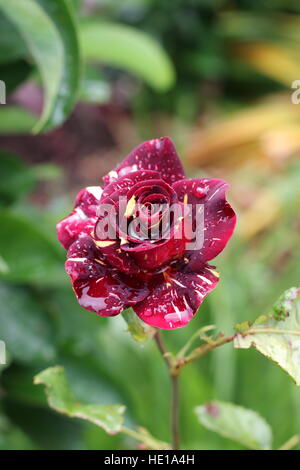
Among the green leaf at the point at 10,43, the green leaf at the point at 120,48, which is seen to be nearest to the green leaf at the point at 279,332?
the green leaf at the point at 10,43

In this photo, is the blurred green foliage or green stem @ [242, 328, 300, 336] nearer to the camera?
green stem @ [242, 328, 300, 336]

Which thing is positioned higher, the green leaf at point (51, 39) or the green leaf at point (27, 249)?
the green leaf at point (51, 39)

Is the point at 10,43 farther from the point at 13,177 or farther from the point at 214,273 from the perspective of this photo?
the point at 214,273

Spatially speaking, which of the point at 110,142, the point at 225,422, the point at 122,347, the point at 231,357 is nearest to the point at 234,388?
the point at 231,357

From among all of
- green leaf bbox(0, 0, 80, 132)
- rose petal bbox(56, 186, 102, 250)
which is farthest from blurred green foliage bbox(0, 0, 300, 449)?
rose petal bbox(56, 186, 102, 250)

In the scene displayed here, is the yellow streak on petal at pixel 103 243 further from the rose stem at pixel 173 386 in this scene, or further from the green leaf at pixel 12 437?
the green leaf at pixel 12 437

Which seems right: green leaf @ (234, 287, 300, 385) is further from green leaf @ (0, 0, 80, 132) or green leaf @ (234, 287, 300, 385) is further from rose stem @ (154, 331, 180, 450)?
green leaf @ (0, 0, 80, 132)
